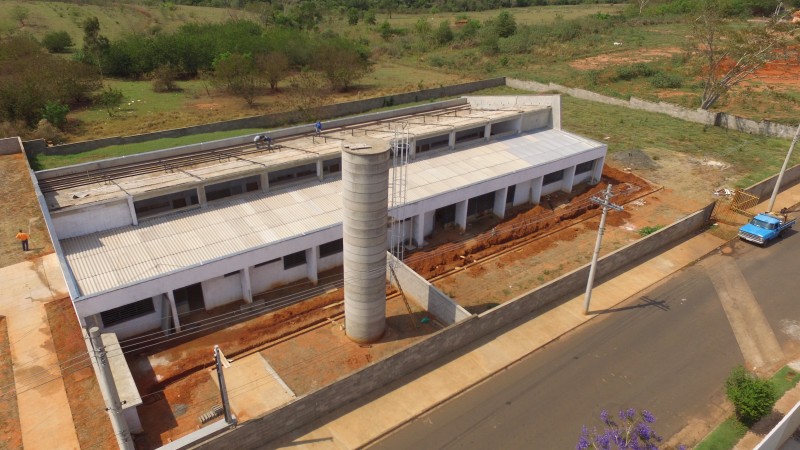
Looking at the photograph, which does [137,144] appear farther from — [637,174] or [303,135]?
[637,174]

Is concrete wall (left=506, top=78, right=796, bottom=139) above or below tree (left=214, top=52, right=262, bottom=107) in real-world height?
below

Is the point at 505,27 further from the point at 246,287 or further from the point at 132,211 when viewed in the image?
the point at 132,211

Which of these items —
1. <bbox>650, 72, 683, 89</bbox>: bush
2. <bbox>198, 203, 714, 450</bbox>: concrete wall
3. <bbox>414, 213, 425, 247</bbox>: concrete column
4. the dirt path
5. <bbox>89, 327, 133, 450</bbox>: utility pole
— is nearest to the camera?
<bbox>89, 327, 133, 450</bbox>: utility pole

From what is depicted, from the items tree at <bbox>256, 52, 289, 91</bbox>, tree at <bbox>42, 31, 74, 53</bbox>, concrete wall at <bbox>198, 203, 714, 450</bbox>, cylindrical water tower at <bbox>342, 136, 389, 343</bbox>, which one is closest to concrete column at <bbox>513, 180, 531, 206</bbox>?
concrete wall at <bbox>198, 203, 714, 450</bbox>

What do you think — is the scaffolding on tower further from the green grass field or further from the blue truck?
the green grass field

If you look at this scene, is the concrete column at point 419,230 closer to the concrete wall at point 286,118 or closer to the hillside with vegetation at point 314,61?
the concrete wall at point 286,118

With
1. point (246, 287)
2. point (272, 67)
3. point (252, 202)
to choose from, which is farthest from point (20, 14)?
point (246, 287)

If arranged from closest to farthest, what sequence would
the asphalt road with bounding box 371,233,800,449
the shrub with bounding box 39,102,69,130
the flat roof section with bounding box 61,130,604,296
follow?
the asphalt road with bounding box 371,233,800,449, the flat roof section with bounding box 61,130,604,296, the shrub with bounding box 39,102,69,130
